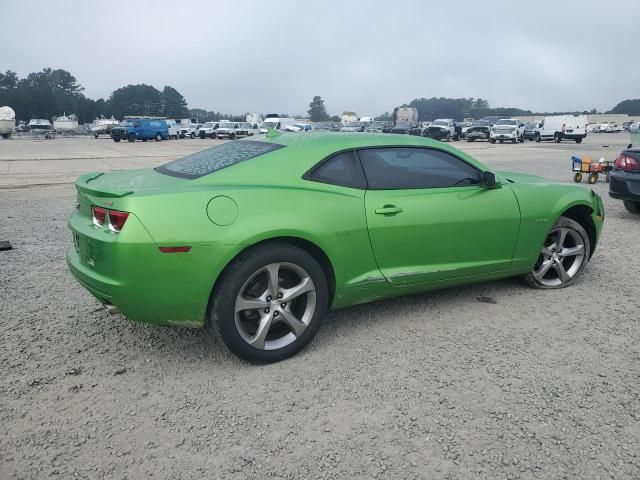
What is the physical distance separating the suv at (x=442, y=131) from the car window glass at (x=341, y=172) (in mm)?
34750

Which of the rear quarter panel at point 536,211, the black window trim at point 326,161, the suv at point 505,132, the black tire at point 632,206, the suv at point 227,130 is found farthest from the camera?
the suv at point 227,130

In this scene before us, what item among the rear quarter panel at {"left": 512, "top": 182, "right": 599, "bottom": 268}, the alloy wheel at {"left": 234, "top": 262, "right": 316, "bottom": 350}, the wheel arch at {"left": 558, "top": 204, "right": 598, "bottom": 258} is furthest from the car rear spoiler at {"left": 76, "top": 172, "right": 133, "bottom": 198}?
the wheel arch at {"left": 558, "top": 204, "right": 598, "bottom": 258}

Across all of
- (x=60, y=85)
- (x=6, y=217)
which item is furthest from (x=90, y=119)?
(x=6, y=217)

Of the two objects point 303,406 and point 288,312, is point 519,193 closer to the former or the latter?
point 288,312

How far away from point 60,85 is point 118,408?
559 feet

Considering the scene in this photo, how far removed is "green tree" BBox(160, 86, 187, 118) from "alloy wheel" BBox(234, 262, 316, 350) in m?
145

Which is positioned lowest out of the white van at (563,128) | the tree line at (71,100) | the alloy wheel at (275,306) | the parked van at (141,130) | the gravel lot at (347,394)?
the gravel lot at (347,394)

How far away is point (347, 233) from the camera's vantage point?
3.27 meters

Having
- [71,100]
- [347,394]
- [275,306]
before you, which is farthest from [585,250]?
[71,100]

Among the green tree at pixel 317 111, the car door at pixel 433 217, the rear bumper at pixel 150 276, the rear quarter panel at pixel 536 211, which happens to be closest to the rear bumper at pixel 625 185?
the rear quarter panel at pixel 536 211

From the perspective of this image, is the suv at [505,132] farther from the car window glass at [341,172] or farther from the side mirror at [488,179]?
the car window glass at [341,172]

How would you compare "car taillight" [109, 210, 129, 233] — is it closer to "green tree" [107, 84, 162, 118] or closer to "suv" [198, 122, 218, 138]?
"suv" [198, 122, 218, 138]

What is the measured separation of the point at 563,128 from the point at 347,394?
127 ft

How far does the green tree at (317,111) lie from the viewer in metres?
148
